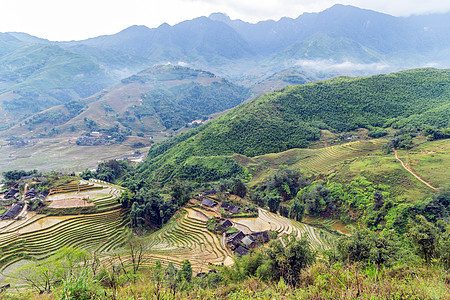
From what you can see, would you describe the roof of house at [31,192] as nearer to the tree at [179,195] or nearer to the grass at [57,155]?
the tree at [179,195]

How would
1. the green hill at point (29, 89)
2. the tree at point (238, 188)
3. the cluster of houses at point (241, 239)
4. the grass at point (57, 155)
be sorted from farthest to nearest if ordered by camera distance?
the green hill at point (29, 89), the grass at point (57, 155), the tree at point (238, 188), the cluster of houses at point (241, 239)

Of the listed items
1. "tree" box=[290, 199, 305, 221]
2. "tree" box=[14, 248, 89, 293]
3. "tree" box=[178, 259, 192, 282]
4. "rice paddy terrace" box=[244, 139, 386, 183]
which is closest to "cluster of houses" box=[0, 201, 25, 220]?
"tree" box=[14, 248, 89, 293]

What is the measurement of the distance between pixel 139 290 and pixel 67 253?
9.46 metres

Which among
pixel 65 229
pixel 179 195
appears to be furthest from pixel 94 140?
pixel 65 229

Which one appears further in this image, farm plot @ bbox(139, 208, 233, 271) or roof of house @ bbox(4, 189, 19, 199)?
roof of house @ bbox(4, 189, 19, 199)

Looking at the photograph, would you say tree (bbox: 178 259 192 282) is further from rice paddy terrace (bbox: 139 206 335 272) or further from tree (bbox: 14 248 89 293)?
tree (bbox: 14 248 89 293)

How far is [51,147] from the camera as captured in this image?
9506 centimetres

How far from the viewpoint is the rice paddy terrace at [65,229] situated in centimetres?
2391

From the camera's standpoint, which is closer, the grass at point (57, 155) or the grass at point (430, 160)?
the grass at point (430, 160)

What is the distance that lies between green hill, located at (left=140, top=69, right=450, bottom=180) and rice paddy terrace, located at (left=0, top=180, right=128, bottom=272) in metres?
22.6

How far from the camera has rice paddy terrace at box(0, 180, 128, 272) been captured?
23.9 metres

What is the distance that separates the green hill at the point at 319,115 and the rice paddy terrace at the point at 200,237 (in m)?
22.9

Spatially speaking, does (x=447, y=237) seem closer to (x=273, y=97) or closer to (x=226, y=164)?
(x=226, y=164)

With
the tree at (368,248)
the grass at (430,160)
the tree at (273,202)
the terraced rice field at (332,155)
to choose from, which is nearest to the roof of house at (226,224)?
the tree at (273,202)
